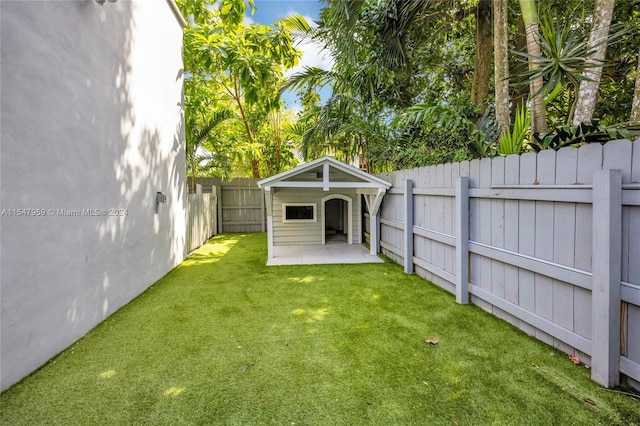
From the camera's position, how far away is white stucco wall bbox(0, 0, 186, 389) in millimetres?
2215

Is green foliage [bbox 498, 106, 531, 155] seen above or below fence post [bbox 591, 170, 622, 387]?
above

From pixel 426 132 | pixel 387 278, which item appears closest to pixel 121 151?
pixel 387 278

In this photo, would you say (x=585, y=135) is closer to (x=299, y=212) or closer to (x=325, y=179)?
(x=325, y=179)

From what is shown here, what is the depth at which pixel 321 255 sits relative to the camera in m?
6.63

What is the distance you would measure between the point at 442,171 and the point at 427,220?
0.89 metres

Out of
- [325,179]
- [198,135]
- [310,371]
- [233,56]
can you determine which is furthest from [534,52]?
[198,135]

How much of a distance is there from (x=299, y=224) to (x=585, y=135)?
6.41 meters

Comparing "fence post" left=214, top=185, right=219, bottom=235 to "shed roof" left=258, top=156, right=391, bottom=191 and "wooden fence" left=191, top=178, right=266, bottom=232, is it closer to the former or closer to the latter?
"wooden fence" left=191, top=178, right=266, bottom=232

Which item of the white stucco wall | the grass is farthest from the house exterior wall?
the grass

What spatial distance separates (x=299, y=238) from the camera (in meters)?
8.06

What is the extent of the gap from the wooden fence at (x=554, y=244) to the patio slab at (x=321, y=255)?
6.93 feet

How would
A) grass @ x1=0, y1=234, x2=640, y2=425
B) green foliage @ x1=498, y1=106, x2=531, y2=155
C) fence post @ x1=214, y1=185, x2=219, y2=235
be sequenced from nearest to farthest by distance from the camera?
grass @ x1=0, y1=234, x2=640, y2=425
green foliage @ x1=498, y1=106, x2=531, y2=155
fence post @ x1=214, y1=185, x2=219, y2=235

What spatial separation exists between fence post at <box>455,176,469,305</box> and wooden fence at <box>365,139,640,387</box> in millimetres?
14

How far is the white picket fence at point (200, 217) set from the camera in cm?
716
